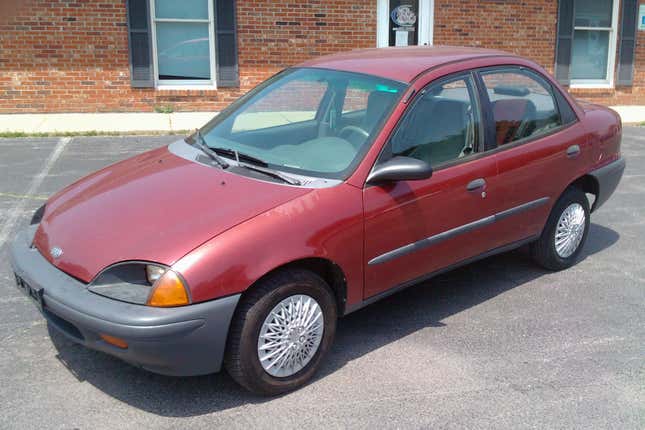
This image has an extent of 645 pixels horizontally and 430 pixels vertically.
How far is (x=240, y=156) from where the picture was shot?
14.1 feet

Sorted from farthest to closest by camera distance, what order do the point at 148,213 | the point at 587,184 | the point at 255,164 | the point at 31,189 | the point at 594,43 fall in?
the point at 594,43 < the point at 31,189 < the point at 587,184 < the point at 255,164 < the point at 148,213

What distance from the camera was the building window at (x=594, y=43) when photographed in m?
14.0

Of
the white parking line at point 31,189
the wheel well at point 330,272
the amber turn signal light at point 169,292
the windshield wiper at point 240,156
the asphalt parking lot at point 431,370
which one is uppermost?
the windshield wiper at point 240,156

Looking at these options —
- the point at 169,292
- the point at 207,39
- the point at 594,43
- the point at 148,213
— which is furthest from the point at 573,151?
the point at 594,43

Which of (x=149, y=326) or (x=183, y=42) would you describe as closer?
(x=149, y=326)

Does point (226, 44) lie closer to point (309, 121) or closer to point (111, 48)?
point (111, 48)

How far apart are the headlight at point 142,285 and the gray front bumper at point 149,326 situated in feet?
0.11

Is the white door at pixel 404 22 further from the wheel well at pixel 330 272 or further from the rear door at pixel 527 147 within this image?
the wheel well at pixel 330 272

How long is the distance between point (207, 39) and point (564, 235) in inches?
328

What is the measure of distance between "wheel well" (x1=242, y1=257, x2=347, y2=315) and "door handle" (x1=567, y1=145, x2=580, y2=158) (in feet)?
7.40

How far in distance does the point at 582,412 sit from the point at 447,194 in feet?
4.73

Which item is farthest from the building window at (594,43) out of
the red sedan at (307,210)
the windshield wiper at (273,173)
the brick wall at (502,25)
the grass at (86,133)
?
the windshield wiper at (273,173)

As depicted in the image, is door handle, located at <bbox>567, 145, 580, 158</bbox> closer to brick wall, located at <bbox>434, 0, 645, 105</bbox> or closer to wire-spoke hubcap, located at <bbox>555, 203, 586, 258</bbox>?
Result: wire-spoke hubcap, located at <bbox>555, 203, 586, 258</bbox>

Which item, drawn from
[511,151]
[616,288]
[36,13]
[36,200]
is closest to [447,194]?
[511,151]
